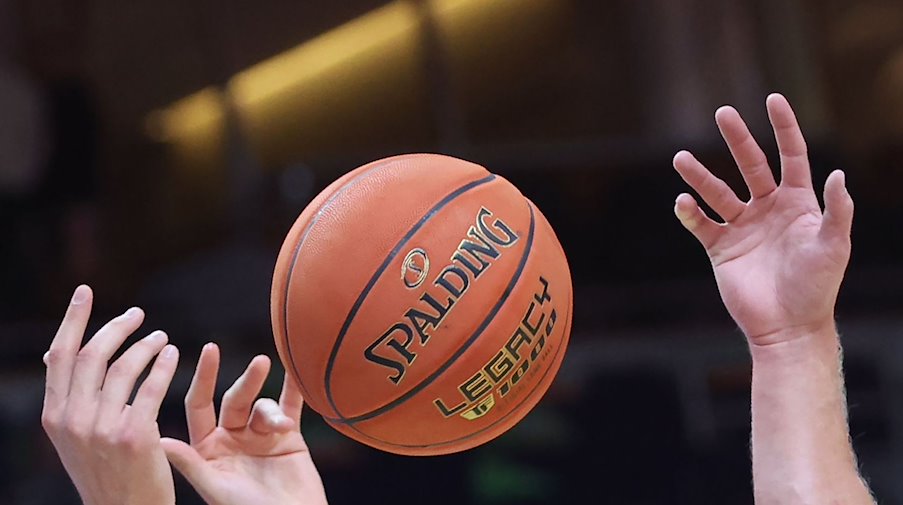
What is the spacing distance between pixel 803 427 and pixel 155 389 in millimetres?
856

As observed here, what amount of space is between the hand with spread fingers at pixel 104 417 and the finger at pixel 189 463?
0.20m

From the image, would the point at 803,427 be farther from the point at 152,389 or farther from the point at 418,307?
the point at 152,389

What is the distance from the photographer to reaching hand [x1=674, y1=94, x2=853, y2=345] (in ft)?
5.29

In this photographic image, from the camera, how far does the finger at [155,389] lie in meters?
1.49

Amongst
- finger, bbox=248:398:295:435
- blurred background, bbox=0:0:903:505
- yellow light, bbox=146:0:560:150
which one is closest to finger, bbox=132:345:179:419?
finger, bbox=248:398:295:435

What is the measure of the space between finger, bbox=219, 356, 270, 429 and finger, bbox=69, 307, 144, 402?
295 mm

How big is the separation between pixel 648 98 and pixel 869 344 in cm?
132

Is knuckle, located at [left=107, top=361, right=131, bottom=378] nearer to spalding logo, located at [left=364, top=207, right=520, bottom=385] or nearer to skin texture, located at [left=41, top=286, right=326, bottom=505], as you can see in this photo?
skin texture, located at [left=41, top=286, right=326, bottom=505]

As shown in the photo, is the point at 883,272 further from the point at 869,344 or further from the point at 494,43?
the point at 494,43

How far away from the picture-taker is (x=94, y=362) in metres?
1.50

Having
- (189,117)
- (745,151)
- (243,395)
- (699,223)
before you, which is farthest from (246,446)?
(189,117)

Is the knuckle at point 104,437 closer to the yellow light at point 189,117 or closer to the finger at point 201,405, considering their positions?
the finger at point 201,405

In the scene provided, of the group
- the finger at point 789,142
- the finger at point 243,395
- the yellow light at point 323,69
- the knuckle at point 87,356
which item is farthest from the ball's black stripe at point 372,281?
the yellow light at point 323,69

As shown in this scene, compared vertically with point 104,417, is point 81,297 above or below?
above
